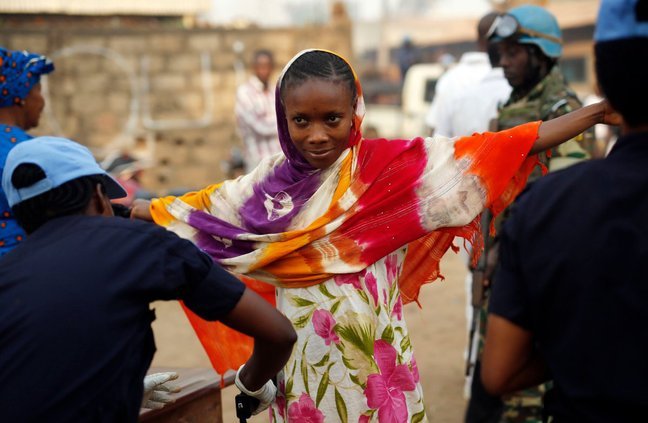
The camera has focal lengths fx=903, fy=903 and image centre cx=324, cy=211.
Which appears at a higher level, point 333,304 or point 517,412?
point 333,304

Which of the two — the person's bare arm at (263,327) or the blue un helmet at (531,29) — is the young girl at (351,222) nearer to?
the person's bare arm at (263,327)

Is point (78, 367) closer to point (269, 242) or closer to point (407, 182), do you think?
point (269, 242)

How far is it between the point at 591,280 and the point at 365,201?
130cm

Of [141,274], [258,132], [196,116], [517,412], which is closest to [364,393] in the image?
[141,274]

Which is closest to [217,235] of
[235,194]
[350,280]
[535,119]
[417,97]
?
[235,194]

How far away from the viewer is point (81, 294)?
2057 mm

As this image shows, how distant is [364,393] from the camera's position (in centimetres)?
297

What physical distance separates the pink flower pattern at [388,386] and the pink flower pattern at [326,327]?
144mm

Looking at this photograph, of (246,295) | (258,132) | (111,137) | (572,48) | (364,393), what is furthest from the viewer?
(572,48)

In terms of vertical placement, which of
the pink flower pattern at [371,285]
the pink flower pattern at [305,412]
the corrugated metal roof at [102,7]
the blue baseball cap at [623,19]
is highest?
the corrugated metal roof at [102,7]

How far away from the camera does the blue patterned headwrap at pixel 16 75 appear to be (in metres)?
4.00

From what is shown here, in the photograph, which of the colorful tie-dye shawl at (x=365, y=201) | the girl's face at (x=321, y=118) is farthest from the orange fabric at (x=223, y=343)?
the girl's face at (x=321, y=118)

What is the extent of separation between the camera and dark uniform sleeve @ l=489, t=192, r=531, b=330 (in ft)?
6.22

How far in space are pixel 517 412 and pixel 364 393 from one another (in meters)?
2.02
